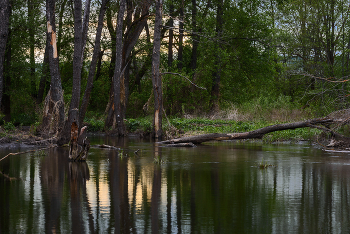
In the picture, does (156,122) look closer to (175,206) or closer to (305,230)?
(175,206)

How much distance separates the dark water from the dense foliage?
59.3 feet

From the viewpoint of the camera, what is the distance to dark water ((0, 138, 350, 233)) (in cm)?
595

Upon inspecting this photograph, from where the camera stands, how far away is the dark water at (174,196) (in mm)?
5953

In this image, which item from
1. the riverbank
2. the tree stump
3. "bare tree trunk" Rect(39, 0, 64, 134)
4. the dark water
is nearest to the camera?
the dark water

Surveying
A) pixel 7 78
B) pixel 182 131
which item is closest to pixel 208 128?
pixel 182 131

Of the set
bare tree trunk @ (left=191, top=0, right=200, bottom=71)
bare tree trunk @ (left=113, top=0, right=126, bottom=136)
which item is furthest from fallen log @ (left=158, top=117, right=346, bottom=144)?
bare tree trunk @ (left=191, top=0, right=200, bottom=71)

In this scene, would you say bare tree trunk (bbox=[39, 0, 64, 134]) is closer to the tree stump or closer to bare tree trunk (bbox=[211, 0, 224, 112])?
the tree stump

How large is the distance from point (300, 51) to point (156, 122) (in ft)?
66.4

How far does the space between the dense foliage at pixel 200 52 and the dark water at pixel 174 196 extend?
1808 cm

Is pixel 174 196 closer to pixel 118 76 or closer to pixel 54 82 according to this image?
pixel 54 82

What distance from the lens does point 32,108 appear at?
35.5m

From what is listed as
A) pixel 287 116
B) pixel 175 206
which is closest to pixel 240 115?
pixel 287 116

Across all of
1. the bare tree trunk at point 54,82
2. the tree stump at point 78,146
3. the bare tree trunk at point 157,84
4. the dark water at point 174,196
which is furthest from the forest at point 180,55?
the dark water at point 174,196

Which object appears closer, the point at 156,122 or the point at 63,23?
the point at 156,122
